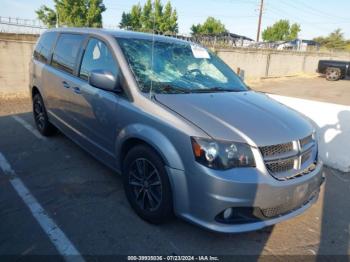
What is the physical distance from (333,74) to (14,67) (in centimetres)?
2014

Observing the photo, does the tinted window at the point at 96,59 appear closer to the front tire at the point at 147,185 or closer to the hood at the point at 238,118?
the hood at the point at 238,118

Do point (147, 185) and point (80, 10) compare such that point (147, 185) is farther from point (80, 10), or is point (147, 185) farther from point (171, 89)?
point (80, 10)

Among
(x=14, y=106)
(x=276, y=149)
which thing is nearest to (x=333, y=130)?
(x=276, y=149)

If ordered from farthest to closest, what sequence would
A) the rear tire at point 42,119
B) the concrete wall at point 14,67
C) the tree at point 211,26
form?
1. the tree at point 211,26
2. the concrete wall at point 14,67
3. the rear tire at point 42,119

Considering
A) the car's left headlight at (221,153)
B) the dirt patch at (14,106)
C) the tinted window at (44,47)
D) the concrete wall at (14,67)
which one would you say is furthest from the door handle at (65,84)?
the concrete wall at (14,67)

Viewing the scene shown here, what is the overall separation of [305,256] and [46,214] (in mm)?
2485

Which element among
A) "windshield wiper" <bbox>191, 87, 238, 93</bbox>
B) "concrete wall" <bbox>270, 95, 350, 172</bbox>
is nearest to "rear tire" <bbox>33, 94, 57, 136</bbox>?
"windshield wiper" <bbox>191, 87, 238, 93</bbox>

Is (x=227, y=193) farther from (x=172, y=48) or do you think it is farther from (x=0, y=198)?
(x=0, y=198)

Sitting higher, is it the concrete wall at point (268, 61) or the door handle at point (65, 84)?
the concrete wall at point (268, 61)

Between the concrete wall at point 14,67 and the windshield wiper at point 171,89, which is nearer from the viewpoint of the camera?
the windshield wiper at point 171,89

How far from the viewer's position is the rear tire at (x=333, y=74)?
68.4ft

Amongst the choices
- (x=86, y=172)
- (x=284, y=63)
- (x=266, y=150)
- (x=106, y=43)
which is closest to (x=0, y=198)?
(x=86, y=172)

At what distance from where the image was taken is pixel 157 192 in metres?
2.74

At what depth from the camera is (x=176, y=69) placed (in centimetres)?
331
